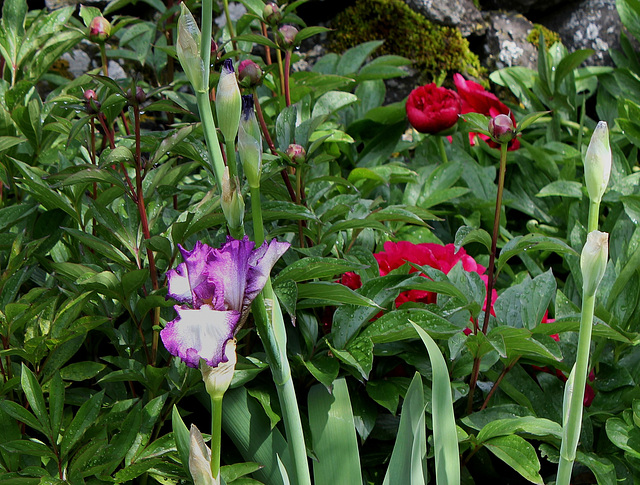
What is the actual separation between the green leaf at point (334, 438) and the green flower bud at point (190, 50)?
42 centimetres

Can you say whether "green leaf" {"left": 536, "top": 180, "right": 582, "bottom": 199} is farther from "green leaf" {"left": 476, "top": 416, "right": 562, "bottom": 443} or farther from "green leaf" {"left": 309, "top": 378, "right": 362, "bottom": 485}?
"green leaf" {"left": 309, "top": 378, "right": 362, "bottom": 485}

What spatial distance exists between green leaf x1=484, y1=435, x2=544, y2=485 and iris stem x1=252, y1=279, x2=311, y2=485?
333mm

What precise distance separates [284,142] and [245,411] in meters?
0.39

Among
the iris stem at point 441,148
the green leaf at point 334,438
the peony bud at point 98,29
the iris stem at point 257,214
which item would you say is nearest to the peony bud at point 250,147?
the iris stem at point 257,214

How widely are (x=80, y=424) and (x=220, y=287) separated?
39cm

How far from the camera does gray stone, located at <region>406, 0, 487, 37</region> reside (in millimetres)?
1908

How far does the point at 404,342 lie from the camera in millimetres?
899

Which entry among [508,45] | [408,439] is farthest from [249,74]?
[508,45]

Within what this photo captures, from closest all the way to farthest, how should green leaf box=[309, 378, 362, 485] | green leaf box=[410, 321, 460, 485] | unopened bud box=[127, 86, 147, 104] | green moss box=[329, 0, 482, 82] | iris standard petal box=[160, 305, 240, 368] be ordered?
iris standard petal box=[160, 305, 240, 368], green leaf box=[410, 321, 460, 485], green leaf box=[309, 378, 362, 485], unopened bud box=[127, 86, 147, 104], green moss box=[329, 0, 482, 82]

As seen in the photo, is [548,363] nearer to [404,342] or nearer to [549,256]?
[404,342]

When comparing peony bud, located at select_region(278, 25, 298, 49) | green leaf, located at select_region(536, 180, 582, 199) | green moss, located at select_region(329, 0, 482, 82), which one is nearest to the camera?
peony bud, located at select_region(278, 25, 298, 49)

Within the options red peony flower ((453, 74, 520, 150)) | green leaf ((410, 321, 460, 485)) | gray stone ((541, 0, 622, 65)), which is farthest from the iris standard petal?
gray stone ((541, 0, 622, 65))

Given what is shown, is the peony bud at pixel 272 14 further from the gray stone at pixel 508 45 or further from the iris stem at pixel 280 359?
the gray stone at pixel 508 45

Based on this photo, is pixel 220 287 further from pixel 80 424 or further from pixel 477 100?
pixel 477 100
